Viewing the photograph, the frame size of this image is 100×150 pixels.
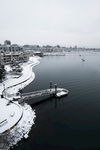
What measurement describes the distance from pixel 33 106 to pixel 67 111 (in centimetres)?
823

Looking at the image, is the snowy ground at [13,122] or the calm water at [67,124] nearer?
the snowy ground at [13,122]

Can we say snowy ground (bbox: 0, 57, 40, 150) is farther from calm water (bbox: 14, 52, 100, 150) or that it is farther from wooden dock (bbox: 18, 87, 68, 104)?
wooden dock (bbox: 18, 87, 68, 104)

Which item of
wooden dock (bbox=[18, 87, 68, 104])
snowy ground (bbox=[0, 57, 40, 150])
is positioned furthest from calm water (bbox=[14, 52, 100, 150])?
wooden dock (bbox=[18, 87, 68, 104])

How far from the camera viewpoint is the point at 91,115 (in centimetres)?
3009

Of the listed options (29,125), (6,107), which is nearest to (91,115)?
(29,125)

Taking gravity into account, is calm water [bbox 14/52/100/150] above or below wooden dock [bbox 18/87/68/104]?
below

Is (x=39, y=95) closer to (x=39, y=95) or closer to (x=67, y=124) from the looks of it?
(x=39, y=95)

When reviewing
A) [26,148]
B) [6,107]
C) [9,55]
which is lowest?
[26,148]

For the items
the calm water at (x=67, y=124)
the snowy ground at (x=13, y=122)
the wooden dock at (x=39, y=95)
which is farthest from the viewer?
the wooden dock at (x=39, y=95)

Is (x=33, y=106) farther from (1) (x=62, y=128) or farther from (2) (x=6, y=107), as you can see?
(1) (x=62, y=128)

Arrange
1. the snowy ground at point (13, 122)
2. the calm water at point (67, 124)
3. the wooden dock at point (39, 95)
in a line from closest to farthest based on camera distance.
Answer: the snowy ground at point (13, 122), the calm water at point (67, 124), the wooden dock at point (39, 95)

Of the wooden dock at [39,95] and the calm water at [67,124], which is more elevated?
the wooden dock at [39,95]

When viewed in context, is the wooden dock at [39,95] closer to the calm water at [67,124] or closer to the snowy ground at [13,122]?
the calm water at [67,124]

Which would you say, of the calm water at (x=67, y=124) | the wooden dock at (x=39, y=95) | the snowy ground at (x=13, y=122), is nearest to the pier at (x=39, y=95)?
the wooden dock at (x=39, y=95)
